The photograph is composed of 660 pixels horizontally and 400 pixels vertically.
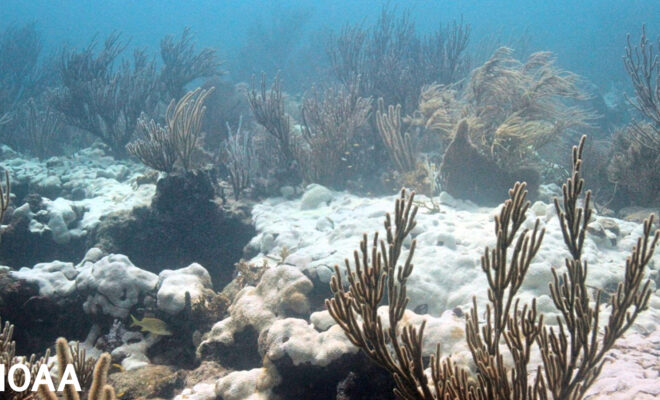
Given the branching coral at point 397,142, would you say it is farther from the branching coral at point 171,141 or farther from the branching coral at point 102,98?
the branching coral at point 102,98

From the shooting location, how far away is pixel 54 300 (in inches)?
181

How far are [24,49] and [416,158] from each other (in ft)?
60.9

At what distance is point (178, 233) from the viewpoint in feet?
21.9

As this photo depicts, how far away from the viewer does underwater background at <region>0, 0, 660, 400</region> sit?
2.09 meters

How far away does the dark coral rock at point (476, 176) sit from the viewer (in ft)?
22.8

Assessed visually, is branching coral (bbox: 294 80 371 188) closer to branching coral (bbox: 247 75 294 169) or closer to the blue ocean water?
branching coral (bbox: 247 75 294 169)

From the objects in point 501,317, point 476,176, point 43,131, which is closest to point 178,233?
point 476,176

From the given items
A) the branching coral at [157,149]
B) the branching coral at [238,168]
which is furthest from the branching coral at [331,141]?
the branching coral at [157,149]

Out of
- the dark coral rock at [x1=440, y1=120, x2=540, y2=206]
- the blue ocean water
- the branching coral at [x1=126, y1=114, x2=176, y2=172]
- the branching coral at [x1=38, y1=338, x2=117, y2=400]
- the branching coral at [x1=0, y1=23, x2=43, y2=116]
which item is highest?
the blue ocean water

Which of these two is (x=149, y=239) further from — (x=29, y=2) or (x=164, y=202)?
(x=29, y=2)

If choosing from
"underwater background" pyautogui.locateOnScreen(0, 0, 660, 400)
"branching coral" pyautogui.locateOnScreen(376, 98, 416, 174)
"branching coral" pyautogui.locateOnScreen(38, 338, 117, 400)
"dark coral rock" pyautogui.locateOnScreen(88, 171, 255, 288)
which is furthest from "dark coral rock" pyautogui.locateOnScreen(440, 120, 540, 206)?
"branching coral" pyautogui.locateOnScreen(38, 338, 117, 400)

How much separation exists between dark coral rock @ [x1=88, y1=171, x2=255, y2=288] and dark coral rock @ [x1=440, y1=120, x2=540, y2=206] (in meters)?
3.90

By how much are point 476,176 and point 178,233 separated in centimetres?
521

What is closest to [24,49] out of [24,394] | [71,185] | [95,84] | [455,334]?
[95,84]
